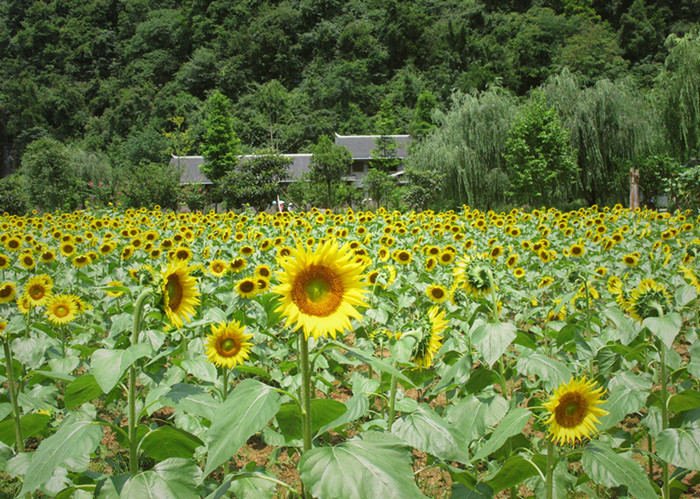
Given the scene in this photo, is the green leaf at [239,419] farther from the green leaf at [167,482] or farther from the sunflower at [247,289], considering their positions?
the sunflower at [247,289]

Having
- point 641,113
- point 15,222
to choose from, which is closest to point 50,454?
point 15,222

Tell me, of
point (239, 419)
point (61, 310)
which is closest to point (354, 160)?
point (61, 310)

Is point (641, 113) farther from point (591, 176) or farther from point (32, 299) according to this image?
point (32, 299)

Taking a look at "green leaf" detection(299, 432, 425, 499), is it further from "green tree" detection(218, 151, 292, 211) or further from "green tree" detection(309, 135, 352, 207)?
"green tree" detection(218, 151, 292, 211)

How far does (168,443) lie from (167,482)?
0.80 ft

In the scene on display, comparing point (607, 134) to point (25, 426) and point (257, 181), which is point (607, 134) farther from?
point (25, 426)

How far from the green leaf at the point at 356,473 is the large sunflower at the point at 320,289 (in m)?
0.26

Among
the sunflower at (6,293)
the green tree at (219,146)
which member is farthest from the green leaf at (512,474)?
the green tree at (219,146)

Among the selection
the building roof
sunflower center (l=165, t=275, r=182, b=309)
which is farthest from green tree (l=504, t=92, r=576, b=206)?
the building roof

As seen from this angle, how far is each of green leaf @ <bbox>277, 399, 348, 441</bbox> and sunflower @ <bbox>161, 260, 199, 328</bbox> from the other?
36cm

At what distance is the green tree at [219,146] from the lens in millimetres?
40969

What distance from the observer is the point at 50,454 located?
102 centimetres

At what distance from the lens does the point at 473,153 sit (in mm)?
16688

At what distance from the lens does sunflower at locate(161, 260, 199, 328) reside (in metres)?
1.31
